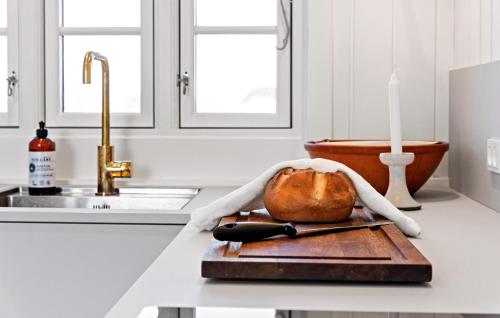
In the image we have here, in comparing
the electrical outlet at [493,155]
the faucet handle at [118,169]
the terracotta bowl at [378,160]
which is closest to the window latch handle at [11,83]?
the faucet handle at [118,169]

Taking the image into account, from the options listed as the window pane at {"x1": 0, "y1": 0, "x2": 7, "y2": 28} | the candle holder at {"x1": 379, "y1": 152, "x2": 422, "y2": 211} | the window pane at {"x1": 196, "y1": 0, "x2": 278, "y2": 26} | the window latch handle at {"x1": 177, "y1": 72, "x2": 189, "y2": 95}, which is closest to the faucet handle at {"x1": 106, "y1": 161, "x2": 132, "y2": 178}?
the window latch handle at {"x1": 177, "y1": 72, "x2": 189, "y2": 95}

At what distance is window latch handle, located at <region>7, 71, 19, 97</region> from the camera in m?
2.43

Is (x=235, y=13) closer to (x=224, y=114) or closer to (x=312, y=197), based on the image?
(x=224, y=114)

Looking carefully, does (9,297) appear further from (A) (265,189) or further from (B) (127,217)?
(A) (265,189)

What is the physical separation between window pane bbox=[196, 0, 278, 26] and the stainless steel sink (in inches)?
22.7

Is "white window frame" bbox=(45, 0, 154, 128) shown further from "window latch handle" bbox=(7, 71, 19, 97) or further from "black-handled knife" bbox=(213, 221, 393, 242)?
"black-handled knife" bbox=(213, 221, 393, 242)

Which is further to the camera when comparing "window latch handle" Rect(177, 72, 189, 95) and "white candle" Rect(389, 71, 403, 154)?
"window latch handle" Rect(177, 72, 189, 95)

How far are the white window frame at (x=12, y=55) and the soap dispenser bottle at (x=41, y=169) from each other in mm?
235

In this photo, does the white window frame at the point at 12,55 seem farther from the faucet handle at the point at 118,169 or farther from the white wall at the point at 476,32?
the white wall at the point at 476,32

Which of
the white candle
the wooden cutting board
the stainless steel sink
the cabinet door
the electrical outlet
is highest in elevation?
the white candle

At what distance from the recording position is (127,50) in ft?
8.04

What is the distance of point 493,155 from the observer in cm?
168

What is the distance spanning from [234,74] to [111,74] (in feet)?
1.35

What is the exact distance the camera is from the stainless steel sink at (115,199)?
7.29 feet
